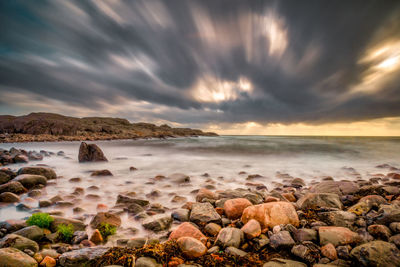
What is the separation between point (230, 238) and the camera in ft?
8.84

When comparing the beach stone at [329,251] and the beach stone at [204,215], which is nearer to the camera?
the beach stone at [329,251]

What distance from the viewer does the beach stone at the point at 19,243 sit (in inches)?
96.1

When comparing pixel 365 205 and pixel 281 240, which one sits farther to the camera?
pixel 365 205

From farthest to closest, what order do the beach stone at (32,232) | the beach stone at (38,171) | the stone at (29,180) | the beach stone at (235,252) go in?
the beach stone at (38,171) → the stone at (29,180) → the beach stone at (32,232) → the beach stone at (235,252)

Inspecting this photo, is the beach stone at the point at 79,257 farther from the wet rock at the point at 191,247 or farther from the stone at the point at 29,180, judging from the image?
the stone at the point at 29,180

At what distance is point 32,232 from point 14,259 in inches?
37.9

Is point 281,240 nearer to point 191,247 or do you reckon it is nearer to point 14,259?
point 191,247

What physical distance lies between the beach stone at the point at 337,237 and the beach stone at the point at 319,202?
4.51ft

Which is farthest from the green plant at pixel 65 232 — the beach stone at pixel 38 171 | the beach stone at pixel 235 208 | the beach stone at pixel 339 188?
the beach stone at pixel 339 188

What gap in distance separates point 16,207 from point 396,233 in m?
8.35

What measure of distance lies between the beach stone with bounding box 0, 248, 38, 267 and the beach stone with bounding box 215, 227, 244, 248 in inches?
104

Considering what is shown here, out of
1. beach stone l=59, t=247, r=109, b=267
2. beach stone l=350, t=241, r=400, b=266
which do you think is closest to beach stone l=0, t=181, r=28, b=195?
beach stone l=59, t=247, r=109, b=267

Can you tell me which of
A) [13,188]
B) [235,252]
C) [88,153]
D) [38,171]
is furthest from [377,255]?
[88,153]

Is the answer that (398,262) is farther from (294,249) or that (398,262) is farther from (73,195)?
(73,195)
